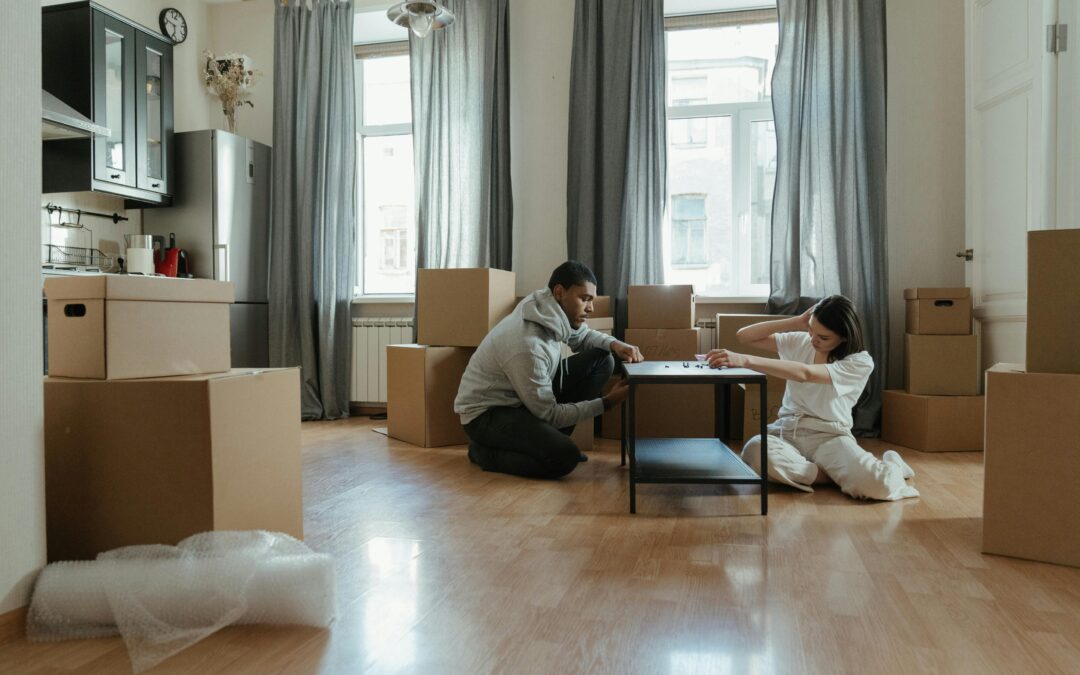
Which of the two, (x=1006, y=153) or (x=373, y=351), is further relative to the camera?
(x=373, y=351)

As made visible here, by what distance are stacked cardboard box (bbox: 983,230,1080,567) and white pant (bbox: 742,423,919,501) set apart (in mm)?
635

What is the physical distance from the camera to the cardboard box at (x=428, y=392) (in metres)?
3.79

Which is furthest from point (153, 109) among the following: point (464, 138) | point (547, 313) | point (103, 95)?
point (547, 313)

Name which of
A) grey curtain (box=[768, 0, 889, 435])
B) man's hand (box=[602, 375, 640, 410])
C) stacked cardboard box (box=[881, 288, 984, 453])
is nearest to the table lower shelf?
man's hand (box=[602, 375, 640, 410])

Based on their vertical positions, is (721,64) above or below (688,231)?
above

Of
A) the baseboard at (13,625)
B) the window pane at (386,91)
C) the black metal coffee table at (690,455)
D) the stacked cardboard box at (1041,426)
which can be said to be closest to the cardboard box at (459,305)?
the black metal coffee table at (690,455)

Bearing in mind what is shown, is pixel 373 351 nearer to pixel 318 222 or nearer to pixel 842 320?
pixel 318 222

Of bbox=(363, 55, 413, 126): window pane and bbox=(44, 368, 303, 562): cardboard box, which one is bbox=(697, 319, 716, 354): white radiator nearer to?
bbox=(363, 55, 413, 126): window pane

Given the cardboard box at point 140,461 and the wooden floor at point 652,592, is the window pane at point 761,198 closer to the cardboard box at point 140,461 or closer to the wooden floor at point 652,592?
the wooden floor at point 652,592

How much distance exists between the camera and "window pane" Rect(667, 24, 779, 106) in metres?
4.58

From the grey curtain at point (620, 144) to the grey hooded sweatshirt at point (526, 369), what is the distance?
130cm

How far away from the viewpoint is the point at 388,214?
5371 millimetres

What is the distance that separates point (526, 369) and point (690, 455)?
711mm

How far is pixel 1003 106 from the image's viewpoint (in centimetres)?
360
